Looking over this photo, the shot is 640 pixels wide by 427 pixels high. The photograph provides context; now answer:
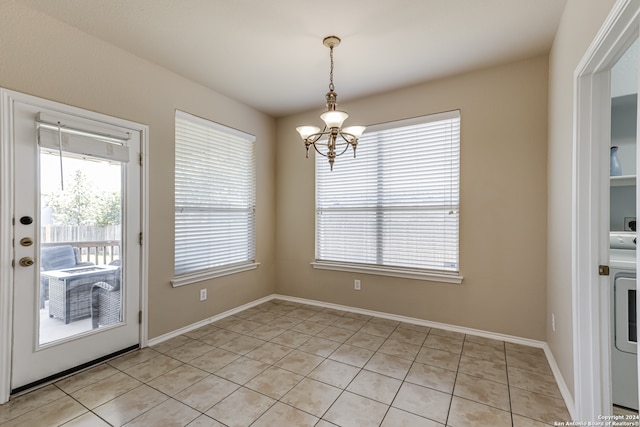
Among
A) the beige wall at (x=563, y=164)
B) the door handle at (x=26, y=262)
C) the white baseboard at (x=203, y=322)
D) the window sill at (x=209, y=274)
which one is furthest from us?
the window sill at (x=209, y=274)

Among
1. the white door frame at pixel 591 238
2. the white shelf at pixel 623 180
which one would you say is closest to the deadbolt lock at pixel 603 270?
the white door frame at pixel 591 238

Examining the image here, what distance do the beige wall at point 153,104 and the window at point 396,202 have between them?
0.96m

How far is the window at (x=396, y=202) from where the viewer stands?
3225 mm

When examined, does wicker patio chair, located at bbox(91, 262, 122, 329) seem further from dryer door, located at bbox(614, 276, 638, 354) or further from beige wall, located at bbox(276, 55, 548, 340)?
dryer door, located at bbox(614, 276, 638, 354)

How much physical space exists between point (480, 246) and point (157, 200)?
339 centimetres

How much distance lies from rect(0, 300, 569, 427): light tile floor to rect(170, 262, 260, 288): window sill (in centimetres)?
57

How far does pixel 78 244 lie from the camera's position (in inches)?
94.0

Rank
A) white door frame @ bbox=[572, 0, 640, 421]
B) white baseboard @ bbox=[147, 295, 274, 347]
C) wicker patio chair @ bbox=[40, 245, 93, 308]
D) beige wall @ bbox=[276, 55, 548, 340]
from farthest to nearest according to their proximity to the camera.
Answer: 1. white baseboard @ bbox=[147, 295, 274, 347]
2. beige wall @ bbox=[276, 55, 548, 340]
3. wicker patio chair @ bbox=[40, 245, 93, 308]
4. white door frame @ bbox=[572, 0, 640, 421]

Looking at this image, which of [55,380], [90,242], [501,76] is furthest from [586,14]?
[55,380]

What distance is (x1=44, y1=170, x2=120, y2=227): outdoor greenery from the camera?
7.48ft

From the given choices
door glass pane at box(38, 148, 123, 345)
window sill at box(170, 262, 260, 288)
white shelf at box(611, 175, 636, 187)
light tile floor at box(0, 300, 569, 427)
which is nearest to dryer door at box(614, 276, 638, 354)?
light tile floor at box(0, 300, 569, 427)

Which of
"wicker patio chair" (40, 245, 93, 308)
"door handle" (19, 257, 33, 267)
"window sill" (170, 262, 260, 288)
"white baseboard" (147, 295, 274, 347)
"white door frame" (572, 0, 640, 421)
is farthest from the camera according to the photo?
"window sill" (170, 262, 260, 288)

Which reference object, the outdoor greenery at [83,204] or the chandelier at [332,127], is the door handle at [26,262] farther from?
the chandelier at [332,127]

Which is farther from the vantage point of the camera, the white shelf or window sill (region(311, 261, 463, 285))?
window sill (region(311, 261, 463, 285))
